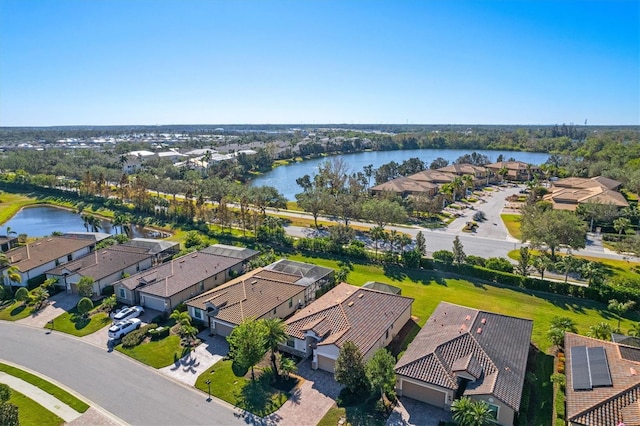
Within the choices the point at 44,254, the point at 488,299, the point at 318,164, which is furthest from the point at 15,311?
the point at 318,164

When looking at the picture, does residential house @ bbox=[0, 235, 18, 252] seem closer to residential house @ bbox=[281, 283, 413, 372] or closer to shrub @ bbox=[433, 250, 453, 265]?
residential house @ bbox=[281, 283, 413, 372]

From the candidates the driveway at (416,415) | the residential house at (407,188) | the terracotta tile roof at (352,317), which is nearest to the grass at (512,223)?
the residential house at (407,188)

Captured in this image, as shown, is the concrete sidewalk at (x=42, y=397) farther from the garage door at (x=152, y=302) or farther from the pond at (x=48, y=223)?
the pond at (x=48, y=223)

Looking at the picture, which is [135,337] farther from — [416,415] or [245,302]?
[416,415]

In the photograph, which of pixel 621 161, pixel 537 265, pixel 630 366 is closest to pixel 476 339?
pixel 630 366

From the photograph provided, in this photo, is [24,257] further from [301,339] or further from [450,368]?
[450,368]

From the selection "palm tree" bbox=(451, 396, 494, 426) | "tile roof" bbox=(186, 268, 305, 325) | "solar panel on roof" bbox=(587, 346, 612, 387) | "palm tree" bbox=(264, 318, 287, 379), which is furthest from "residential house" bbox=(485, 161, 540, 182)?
"palm tree" bbox=(451, 396, 494, 426)
